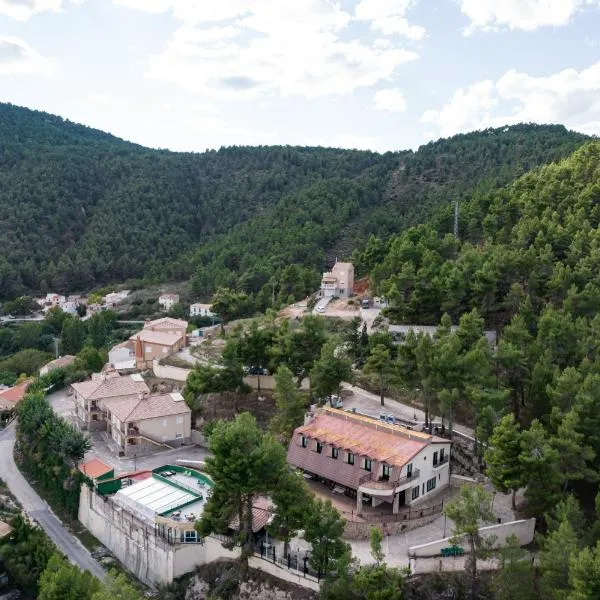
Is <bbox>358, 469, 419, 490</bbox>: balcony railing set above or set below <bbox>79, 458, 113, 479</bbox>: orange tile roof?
above

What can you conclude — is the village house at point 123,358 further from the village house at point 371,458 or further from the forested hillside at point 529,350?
the village house at point 371,458

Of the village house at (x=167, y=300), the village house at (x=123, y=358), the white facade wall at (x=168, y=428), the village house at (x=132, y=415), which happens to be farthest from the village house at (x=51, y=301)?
the white facade wall at (x=168, y=428)

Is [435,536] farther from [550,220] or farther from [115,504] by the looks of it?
[550,220]

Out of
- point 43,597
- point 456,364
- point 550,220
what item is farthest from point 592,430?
point 550,220

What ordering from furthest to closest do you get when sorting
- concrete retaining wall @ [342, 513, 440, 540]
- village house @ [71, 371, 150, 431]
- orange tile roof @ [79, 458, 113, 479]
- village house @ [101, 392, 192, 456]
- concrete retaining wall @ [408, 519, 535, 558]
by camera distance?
1. village house @ [71, 371, 150, 431]
2. village house @ [101, 392, 192, 456]
3. orange tile roof @ [79, 458, 113, 479]
4. concrete retaining wall @ [342, 513, 440, 540]
5. concrete retaining wall @ [408, 519, 535, 558]

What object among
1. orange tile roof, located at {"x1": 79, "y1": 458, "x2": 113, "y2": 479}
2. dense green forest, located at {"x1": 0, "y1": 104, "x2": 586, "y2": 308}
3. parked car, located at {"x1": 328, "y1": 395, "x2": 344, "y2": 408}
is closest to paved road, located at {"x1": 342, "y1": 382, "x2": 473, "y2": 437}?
parked car, located at {"x1": 328, "y1": 395, "x2": 344, "y2": 408}

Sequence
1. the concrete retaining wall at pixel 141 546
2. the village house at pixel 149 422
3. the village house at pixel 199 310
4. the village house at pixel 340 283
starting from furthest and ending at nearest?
1. the village house at pixel 199 310
2. the village house at pixel 340 283
3. the village house at pixel 149 422
4. the concrete retaining wall at pixel 141 546

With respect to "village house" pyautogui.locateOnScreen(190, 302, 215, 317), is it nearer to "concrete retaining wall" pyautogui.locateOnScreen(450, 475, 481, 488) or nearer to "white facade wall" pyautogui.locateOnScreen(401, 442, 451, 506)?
"concrete retaining wall" pyautogui.locateOnScreen(450, 475, 481, 488)
